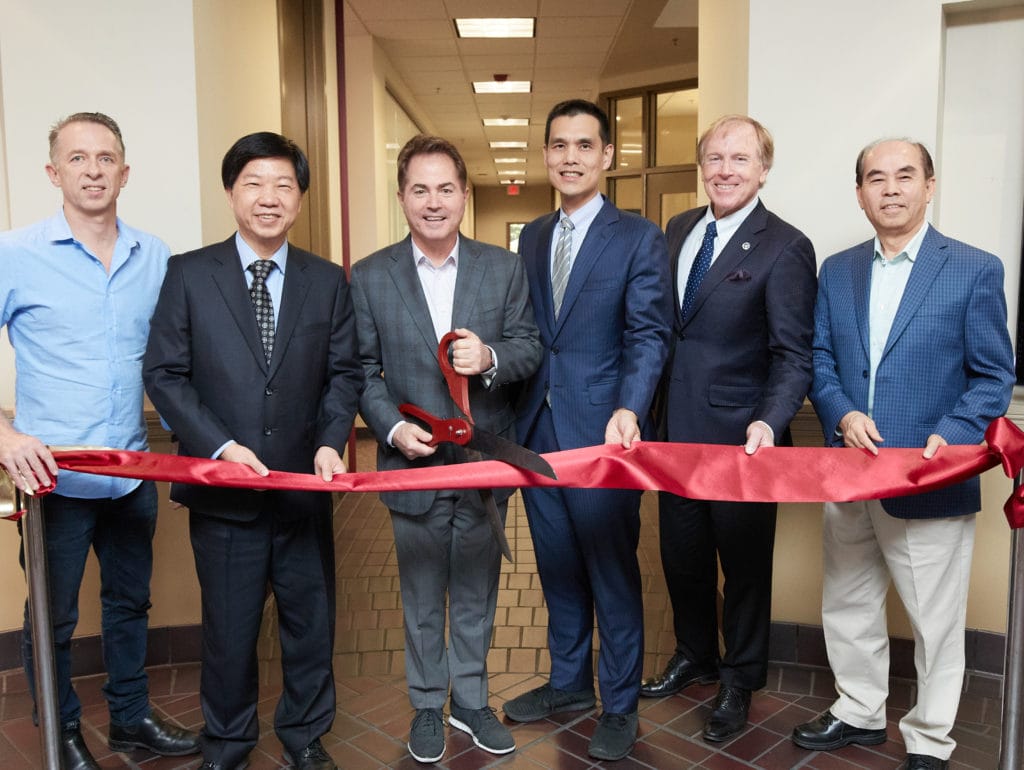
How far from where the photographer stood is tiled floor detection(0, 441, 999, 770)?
113 inches

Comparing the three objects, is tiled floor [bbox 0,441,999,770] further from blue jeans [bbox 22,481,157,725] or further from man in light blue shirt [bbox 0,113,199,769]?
man in light blue shirt [bbox 0,113,199,769]

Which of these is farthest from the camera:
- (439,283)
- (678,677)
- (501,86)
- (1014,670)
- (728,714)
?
(501,86)

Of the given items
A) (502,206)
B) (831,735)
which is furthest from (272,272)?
(502,206)

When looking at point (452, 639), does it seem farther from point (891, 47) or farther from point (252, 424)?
point (891, 47)

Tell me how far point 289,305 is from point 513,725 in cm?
169

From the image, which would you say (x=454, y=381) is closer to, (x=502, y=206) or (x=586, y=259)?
(x=586, y=259)

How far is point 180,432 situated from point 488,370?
2.98ft

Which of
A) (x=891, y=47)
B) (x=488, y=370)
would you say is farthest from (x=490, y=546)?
(x=891, y=47)

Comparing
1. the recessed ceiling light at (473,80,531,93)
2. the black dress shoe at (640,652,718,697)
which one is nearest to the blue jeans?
the black dress shoe at (640,652,718,697)

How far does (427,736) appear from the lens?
2.84 m

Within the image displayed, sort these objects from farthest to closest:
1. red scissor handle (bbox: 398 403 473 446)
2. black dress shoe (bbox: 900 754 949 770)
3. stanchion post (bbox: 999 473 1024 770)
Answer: black dress shoe (bbox: 900 754 949 770) < red scissor handle (bbox: 398 403 473 446) < stanchion post (bbox: 999 473 1024 770)

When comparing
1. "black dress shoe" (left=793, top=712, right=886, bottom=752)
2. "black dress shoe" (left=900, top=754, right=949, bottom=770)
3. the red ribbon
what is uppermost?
the red ribbon

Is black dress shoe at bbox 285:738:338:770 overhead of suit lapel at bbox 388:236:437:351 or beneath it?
beneath

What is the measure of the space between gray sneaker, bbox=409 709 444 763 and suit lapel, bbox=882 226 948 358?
6.17 feet
